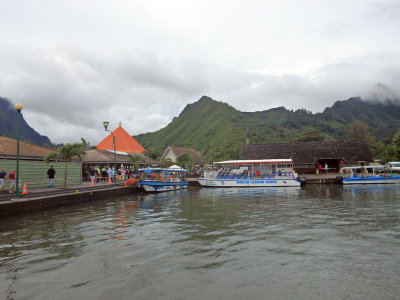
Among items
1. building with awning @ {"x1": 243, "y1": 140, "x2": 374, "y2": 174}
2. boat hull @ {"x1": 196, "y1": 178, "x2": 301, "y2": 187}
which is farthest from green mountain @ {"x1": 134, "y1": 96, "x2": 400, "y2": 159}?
boat hull @ {"x1": 196, "y1": 178, "x2": 301, "y2": 187}

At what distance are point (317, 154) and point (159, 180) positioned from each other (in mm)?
26341

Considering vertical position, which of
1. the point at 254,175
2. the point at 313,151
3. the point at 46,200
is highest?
the point at 313,151

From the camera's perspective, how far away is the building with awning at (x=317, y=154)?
139ft

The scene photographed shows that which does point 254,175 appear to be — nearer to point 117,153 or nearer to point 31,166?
point 117,153

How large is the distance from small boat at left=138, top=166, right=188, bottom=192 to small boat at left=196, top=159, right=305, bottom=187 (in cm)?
478

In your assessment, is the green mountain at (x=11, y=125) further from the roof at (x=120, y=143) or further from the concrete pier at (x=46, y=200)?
the concrete pier at (x=46, y=200)

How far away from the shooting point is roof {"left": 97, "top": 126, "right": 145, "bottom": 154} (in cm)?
4538

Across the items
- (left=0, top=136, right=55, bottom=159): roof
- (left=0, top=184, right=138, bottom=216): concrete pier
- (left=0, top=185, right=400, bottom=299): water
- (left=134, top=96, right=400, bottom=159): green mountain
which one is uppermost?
(left=134, top=96, right=400, bottom=159): green mountain

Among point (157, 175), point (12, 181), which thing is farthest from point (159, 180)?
point (12, 181)

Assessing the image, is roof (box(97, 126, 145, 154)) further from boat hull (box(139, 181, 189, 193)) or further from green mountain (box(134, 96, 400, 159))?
green mountain (box(134, 96, 400, 159))

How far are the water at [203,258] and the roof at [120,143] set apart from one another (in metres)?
33.5

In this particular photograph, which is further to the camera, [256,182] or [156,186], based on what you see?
[256,182]

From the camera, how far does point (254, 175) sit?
32.9 metres

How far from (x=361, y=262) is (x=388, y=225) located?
4.93m
